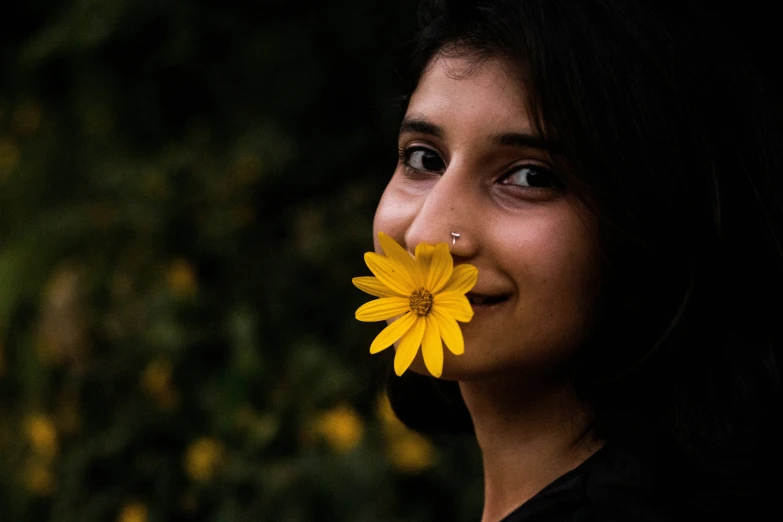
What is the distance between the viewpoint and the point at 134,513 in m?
2.83

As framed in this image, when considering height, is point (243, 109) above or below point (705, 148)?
above

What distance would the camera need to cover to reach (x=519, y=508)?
1.21m

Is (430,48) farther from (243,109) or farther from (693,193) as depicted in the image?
(243,109)

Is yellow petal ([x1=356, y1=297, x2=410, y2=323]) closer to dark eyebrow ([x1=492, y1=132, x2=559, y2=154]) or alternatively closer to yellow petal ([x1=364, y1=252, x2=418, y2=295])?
yellow petal ([x1=364, y1=252, x2=418, y2=295])

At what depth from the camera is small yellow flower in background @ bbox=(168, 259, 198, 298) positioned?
2963 millimetres

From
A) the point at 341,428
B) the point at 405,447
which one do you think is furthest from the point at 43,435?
the point at 405,447

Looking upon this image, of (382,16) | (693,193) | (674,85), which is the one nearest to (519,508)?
(693,193)

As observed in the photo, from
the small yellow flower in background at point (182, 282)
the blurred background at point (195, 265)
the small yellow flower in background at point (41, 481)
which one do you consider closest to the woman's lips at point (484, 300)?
the blurred background at point (195, 265)

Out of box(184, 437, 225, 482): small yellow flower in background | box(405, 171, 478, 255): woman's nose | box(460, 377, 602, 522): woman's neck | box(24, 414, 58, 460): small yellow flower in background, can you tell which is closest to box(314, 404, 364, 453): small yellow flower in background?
box(184, 437, 225, 482): small yellow flower in background

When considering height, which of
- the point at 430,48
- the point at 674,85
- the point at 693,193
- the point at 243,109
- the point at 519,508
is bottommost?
the point at 519,508

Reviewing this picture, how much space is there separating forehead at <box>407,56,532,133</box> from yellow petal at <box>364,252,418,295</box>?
184 mm

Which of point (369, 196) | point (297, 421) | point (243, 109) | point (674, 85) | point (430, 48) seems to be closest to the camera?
point (674, 85)

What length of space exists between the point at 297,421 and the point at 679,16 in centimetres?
183

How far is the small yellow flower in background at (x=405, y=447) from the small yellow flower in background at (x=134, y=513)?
777mm
